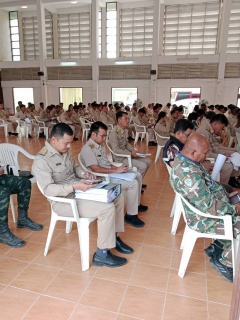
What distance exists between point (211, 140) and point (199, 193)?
7.54ft

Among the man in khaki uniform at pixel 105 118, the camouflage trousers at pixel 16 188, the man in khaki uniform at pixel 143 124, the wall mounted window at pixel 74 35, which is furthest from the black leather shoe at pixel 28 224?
the wall mounted window at pixel 74 35

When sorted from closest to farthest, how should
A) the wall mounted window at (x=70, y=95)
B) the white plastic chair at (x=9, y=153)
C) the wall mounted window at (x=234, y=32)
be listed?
the white plastic chair at (x=9, y=153) → the wall mounted window at (x=234, y=32) → the wall mounted window at (x=70, y=95)

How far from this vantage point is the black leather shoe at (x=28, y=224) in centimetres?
252

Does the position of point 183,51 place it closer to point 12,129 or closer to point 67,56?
point 67,56

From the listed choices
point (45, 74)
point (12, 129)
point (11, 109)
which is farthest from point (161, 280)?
point (11, 109)

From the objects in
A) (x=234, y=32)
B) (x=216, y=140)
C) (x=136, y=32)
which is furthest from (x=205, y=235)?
(x=136, y=32)

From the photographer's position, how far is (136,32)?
1198 cm

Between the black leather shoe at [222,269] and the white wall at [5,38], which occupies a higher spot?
the white wall at [5,38]

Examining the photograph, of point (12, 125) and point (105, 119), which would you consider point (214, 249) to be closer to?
point (105, 119)

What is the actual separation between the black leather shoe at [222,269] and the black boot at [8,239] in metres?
1.64

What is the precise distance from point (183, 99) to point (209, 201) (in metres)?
10.5

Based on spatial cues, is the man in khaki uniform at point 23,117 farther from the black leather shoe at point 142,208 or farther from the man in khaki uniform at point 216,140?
the black leather shoe at point 142,208

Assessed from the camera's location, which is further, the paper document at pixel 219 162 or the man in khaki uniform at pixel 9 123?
the man in khaki uniform at pixel 9 123

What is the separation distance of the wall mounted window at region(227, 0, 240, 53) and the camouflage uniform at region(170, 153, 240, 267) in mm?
11215
